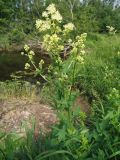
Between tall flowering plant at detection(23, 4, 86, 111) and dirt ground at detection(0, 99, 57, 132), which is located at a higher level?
tall flowering plant at detection(23, 4, 86, 111)

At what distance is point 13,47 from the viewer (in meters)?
31.5

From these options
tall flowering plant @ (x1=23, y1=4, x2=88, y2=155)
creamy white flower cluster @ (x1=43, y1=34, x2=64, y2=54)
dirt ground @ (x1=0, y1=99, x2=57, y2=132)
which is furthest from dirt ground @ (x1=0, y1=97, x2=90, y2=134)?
creamy white flower cluster @ (x1=43, y1=34, x2=64, y2=54)

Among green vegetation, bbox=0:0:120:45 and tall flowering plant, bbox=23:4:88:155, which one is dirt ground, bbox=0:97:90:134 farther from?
green vegetation, bbox=0:0:120:45

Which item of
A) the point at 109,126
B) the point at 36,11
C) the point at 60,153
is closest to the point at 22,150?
the point at 60,153

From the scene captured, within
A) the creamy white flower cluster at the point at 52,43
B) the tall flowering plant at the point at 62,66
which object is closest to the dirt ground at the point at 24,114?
the tall flowering plant at the point at 62,66

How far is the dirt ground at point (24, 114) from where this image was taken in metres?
7.46

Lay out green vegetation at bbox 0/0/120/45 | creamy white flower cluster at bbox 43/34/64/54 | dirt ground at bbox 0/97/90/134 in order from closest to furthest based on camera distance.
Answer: creamy white flower cluster at bbox 43/34/64/54, dirt ground at bbox 0/97/90/134, green vegetation at bbox 0/0/120/45

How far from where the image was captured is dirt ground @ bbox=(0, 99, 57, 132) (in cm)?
746

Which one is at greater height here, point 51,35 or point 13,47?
point 51,35

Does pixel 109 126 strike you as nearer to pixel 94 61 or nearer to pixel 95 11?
pixel 94 61

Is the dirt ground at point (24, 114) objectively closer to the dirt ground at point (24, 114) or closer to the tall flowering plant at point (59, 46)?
the dirt ground at point (24, 114)

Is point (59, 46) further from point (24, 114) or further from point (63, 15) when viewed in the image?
point (63, 15)

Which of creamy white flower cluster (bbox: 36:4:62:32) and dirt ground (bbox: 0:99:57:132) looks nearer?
creamy white flower cluster (bbox: 36:4:62:32)

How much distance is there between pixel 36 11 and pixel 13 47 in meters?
7.63
